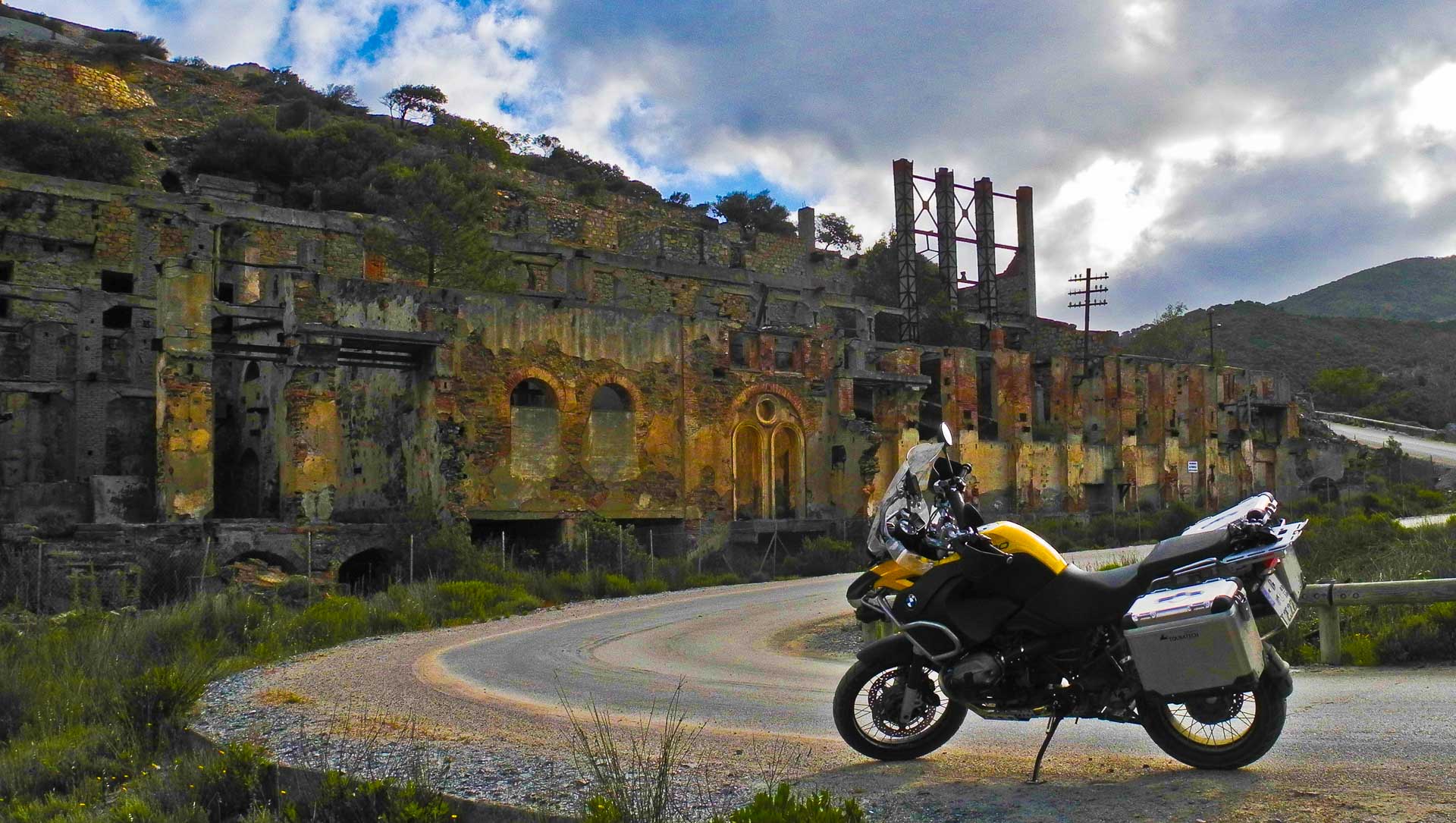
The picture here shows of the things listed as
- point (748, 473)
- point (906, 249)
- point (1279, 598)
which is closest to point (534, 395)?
point (748, 473)

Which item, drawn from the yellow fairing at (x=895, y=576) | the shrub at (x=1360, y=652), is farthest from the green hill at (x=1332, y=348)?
the yellow fairing at (x=895, y=576)

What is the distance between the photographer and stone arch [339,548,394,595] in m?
30.1

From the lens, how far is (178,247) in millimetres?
46594

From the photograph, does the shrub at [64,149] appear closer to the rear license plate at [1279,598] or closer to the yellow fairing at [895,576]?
the yellow fairing at [895,576]

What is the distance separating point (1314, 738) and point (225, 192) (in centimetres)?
5149

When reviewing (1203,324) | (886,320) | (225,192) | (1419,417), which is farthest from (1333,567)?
(1203,324)

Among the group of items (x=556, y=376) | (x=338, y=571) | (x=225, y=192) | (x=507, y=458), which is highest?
(x=225, y=192)

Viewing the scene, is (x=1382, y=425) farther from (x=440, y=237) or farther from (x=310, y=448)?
(x=310, y=448)

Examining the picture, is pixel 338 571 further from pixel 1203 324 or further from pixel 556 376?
pixel 1203 324

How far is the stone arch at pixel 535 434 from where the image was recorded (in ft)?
111

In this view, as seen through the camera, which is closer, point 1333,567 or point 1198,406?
point 1333,567

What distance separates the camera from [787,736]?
8.95m

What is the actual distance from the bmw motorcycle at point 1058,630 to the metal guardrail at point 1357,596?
5090 mm

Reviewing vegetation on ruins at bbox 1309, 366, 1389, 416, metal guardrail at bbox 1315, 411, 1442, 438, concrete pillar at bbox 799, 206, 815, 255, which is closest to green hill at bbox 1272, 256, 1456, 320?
vegetation on ruins at bbox 1309, 366, 1389, 416
